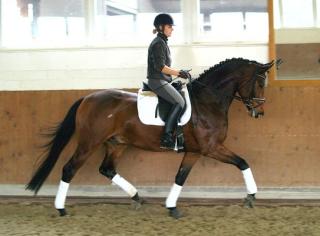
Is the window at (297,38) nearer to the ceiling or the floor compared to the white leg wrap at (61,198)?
nearer to the ceiling

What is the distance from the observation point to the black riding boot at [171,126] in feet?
14.1

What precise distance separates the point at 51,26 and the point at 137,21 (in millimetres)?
1076

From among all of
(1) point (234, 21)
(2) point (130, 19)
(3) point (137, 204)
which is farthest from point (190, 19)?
(3) point (137, 204)

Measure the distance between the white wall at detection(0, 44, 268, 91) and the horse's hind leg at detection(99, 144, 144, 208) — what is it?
83cm

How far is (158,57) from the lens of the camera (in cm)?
429

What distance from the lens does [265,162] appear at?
5039 mm

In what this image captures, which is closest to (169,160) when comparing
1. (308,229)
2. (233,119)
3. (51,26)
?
(233,119)

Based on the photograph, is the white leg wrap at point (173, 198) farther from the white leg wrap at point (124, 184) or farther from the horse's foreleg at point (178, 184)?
the white leg wrap at point (124, 184)

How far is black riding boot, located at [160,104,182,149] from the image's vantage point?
429 cm

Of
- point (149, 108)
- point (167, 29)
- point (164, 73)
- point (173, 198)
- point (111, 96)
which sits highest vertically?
point (167, 29)

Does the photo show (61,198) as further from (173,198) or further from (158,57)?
(158,57)

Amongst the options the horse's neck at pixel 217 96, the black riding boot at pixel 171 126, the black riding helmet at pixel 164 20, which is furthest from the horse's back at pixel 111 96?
the black riding helmet at pixel 164 20

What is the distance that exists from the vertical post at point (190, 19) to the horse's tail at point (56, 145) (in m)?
1.53

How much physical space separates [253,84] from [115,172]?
1.73m
